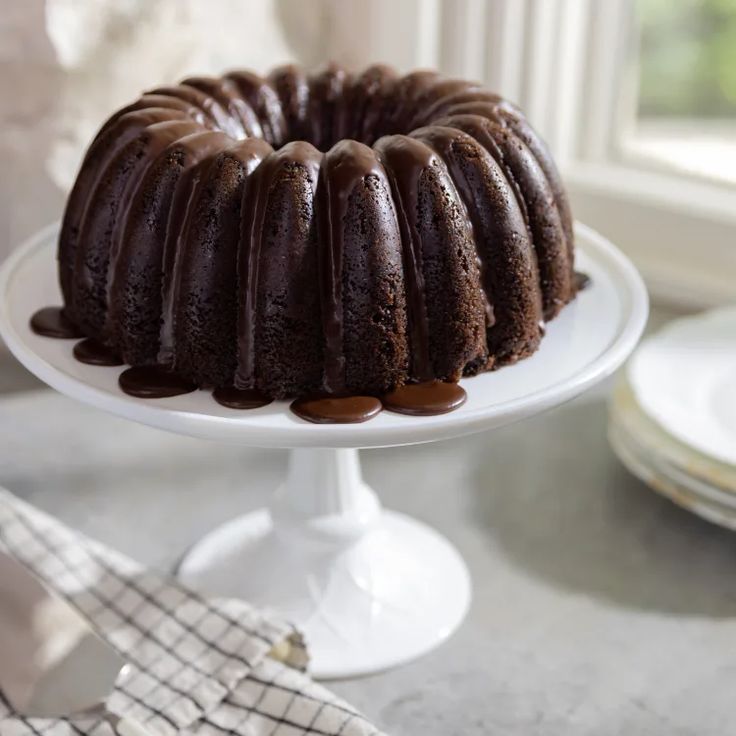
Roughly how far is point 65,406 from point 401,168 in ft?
2.33

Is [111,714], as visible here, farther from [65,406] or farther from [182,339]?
[65,406]

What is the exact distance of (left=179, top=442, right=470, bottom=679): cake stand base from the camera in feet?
3.30

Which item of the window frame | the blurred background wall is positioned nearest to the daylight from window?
the window frame

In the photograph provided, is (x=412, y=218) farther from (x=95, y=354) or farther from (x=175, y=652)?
(x=175, y=652)

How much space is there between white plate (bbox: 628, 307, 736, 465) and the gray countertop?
0.11 meters

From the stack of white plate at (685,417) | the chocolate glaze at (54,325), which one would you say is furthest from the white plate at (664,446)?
the chocolate glaze at (54,325)

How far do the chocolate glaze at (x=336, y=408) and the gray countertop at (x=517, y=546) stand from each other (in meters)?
0.28

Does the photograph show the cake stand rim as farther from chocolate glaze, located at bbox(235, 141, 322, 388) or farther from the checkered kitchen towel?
the checkered kitchen towel

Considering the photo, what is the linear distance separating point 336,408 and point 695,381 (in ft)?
1.79

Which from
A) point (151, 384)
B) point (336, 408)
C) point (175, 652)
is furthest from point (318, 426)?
point (175, 652)

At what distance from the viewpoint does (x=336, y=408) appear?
2.70ft

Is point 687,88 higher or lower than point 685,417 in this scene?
higher

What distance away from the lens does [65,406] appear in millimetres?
1391

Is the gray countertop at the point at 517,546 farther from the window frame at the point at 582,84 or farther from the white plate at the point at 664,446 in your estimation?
the window frame at the point at 582,84
